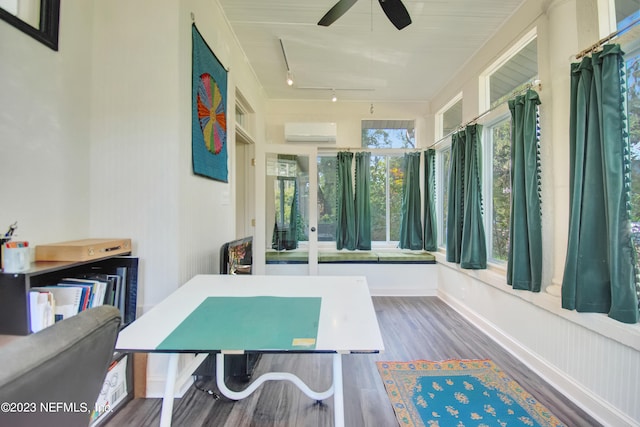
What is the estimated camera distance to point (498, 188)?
276 centimetres

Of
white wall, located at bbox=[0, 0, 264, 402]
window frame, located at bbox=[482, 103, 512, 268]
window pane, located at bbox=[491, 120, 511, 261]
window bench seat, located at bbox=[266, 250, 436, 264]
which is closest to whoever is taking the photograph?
white wall, located at bbox=[0, 0, 264, 402]

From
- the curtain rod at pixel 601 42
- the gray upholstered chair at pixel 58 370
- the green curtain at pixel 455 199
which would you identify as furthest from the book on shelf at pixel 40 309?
the green curtain at pixel 455 199

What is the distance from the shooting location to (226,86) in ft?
8.25

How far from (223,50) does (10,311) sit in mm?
2386

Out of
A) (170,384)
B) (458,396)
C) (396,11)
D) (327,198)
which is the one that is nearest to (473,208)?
(458,396)

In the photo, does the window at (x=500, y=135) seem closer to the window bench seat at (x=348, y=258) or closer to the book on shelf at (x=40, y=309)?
the window bench seat at (x=348, y=258)

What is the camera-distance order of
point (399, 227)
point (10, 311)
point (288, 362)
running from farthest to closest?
point (399, 227)
point (288, 362)
point (10, 311)

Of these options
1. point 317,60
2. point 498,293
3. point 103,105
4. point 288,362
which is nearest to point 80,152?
point 103,105

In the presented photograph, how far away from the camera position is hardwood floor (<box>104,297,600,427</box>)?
1584mm

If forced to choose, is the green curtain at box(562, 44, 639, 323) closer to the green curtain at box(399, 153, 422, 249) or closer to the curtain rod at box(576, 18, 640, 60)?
the curtain rod at box(576, 18, 640, 60)

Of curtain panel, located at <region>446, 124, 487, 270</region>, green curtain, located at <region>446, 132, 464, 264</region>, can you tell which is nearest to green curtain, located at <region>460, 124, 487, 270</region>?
curtain panel, located at <region>446, 124, 487, 270</region>

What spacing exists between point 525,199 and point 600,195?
1.82 ft

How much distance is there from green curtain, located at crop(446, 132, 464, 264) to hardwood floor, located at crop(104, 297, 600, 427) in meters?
0.91

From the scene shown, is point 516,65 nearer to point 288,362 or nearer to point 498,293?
point 498,293
